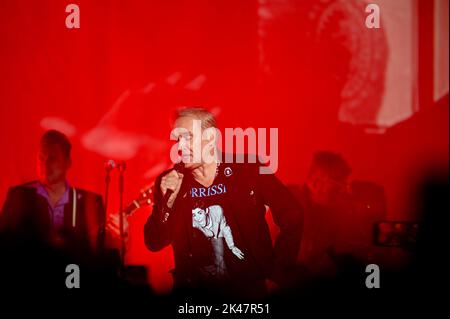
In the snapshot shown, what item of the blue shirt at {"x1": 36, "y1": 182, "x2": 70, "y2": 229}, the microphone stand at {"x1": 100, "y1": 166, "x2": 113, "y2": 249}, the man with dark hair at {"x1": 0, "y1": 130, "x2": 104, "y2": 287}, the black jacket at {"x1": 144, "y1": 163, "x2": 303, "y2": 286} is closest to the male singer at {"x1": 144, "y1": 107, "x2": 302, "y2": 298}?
the black jacket at {"x1": 144, "y1": 163, "x2": 303, "y2": 286}

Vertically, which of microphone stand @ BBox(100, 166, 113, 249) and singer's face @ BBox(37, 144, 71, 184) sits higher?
singer's face @ BBox(37, 144, 71, 184)

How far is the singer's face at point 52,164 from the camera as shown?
303cm

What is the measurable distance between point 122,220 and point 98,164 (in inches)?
14.2

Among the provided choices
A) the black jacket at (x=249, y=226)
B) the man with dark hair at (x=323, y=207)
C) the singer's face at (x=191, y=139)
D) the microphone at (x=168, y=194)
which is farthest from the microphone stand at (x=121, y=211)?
the man with dark hair at (x=323, y=207)

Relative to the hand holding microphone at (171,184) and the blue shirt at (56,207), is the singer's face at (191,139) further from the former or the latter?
the blue shirt at (56,207)

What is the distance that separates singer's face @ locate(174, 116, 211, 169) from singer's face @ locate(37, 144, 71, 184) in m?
0.68

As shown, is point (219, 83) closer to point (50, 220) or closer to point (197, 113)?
point (197, 113)

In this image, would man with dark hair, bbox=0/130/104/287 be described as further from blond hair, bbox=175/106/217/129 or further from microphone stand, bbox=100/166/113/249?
blond hair, bbox=175/106/217/129

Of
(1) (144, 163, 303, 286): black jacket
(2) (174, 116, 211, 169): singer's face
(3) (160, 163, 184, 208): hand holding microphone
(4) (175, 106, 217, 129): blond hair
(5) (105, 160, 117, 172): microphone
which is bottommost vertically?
(1) (144, 163, 303, 286): black jacket

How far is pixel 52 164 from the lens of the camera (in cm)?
304

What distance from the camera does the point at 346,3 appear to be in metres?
3.10

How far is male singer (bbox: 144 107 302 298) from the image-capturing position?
2.97m

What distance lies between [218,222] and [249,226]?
18cm

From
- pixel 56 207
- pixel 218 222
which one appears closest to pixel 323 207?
pixel 218 222
